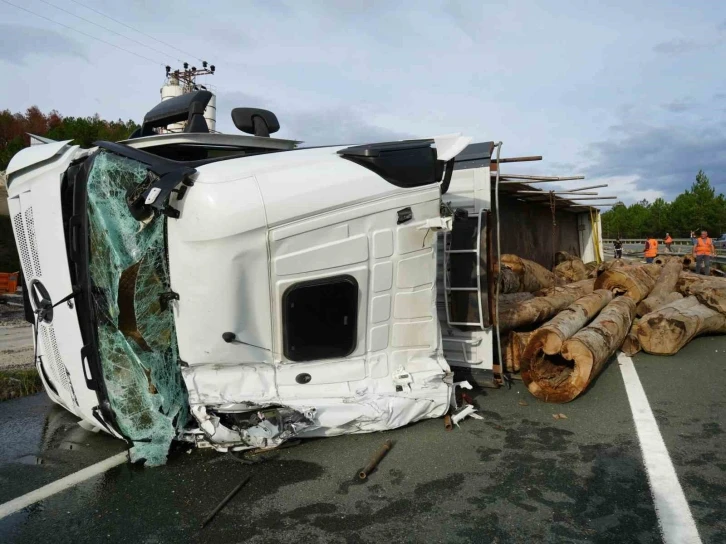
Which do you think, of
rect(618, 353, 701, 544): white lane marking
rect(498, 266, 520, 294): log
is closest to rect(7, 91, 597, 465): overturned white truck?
rect(618, 353, 701, 544): white lane marking

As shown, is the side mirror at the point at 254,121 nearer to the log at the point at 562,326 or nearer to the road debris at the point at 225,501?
the road debris at the point at 225,501

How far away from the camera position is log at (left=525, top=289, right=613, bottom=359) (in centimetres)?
527

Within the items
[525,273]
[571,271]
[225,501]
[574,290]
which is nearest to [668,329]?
[574,290]

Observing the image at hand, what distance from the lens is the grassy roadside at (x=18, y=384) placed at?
5363mm

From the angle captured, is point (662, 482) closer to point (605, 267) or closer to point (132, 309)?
point (132, 309)

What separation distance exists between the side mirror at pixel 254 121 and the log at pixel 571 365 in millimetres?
3377

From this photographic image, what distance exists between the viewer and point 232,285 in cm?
362

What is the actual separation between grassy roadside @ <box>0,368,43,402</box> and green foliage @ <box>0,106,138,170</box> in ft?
67.6

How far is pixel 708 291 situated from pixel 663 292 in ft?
2.14

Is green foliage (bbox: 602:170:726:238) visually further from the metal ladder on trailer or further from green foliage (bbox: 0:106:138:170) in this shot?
the metal ladder on trailer

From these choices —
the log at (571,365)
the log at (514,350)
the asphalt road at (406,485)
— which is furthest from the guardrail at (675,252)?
the asphalt road at (406,485)

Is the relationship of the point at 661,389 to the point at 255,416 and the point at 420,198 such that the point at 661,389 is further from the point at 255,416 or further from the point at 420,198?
the point at 255,416

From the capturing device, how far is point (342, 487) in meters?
3.46

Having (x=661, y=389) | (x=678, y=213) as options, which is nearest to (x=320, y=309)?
(x=661, y=389)
